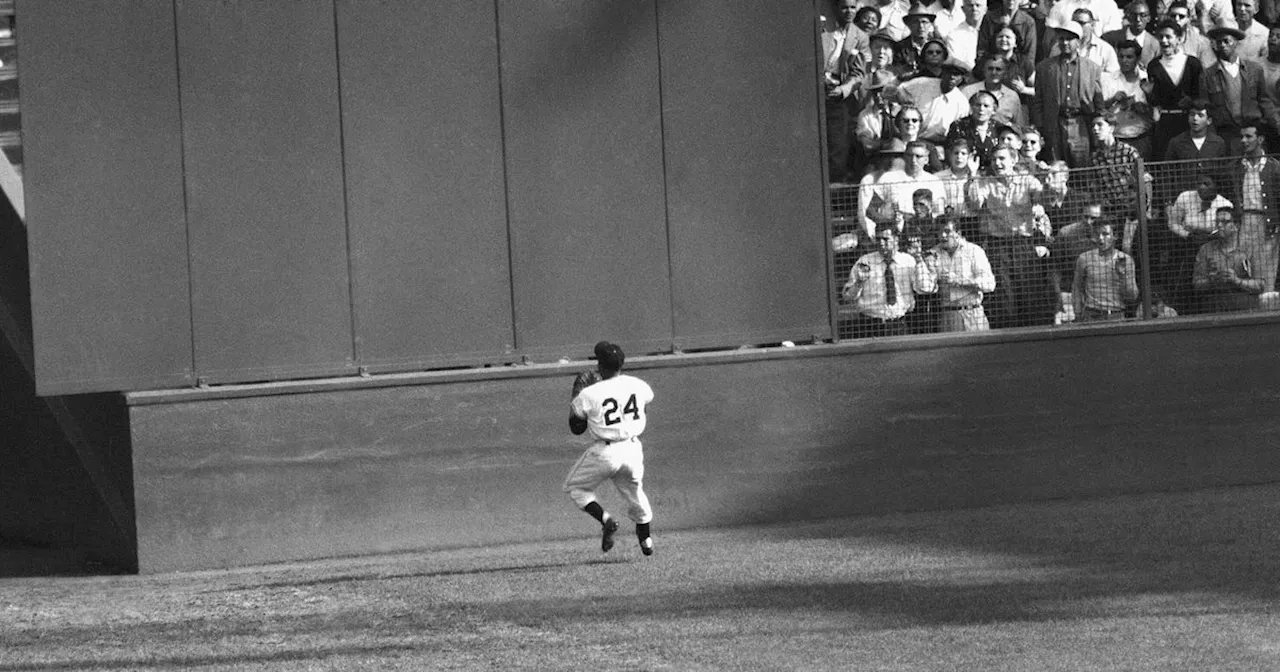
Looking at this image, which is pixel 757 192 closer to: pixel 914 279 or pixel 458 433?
pixel 914 279

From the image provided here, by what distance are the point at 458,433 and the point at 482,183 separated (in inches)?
80.9

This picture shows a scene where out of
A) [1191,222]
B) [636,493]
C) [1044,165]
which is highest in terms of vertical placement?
Answer: [1044,165]

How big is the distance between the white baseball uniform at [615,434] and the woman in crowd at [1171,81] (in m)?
6.86

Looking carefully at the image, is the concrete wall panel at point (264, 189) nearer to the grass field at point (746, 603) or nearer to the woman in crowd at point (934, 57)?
the grass field at point (746, 603)

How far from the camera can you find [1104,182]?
16.1m

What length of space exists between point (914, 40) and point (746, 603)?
8.11 m

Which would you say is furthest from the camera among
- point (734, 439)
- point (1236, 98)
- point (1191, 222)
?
point (1236, 98)

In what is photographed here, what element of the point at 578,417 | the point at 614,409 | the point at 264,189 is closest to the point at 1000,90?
the point at 614,409

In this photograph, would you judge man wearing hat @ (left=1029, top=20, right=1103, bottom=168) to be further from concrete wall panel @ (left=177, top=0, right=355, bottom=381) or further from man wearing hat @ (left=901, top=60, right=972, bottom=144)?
concrete wall panel @ (left=177, top=0, right=355, bottom=381)

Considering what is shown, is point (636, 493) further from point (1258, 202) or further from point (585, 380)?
point (1258, 202)

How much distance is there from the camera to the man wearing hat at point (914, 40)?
17.6 meters

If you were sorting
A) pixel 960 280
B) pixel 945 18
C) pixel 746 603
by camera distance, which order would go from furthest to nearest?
pixel 945 18
pixel 960 280
pixel 746 603

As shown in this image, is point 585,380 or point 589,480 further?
point 585,380

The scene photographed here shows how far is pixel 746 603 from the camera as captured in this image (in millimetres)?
11195
